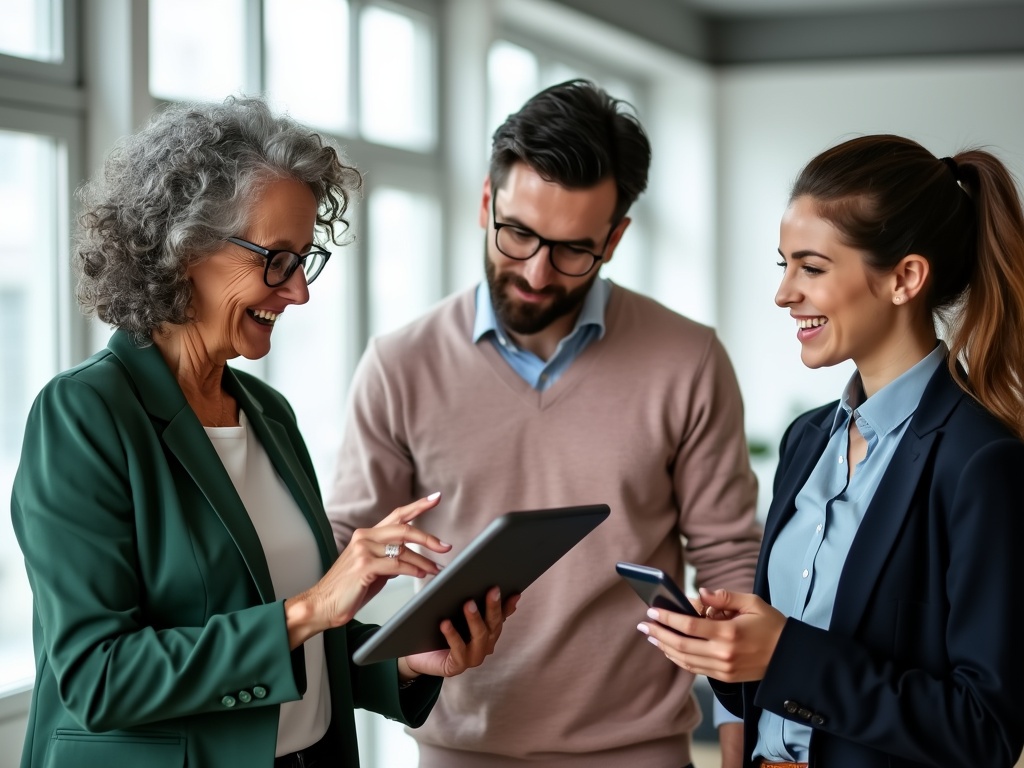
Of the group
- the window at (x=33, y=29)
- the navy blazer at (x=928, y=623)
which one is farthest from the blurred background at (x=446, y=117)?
the navy blazer at (x=928, y=623)

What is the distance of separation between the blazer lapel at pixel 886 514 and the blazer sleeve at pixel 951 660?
0.03 meters

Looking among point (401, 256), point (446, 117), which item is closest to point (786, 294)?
point (401, 256)

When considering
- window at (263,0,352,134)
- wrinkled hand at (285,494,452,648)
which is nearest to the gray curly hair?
wrinkled hand at (285,494,452,648)

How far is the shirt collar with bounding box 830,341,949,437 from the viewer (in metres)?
1.68

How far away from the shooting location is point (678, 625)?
1.55 m

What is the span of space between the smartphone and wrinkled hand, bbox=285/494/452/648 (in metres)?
0.25

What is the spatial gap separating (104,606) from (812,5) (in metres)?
6.73

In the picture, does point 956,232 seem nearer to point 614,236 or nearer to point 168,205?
point 614,236

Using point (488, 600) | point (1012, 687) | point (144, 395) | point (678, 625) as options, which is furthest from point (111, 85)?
point (1012, 687)

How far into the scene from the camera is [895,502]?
159 centimetres

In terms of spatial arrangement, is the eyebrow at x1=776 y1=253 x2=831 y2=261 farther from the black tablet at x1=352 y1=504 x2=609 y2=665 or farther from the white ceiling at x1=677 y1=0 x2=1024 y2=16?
the white ceiling at x1=677 y1=0 x2=1024 y2=16

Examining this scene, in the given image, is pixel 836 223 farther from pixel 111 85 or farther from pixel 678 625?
pixel 111 85

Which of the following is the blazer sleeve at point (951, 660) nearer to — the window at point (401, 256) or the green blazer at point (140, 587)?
the green blazer at point (140, 587)

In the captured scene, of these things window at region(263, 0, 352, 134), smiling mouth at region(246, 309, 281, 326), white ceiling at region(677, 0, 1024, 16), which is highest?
white ceiling at region(677, 0, 1024, 16)
